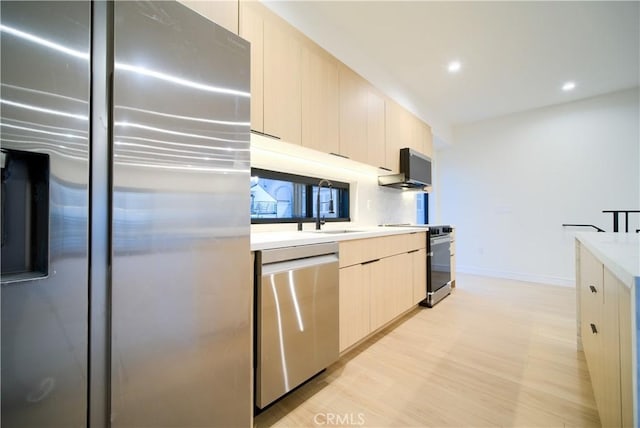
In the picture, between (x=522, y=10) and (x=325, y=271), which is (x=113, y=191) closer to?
(x=325, y=271)

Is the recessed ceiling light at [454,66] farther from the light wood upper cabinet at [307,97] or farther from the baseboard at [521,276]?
the baseboard at [521,276]

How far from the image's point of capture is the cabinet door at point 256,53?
150 cm

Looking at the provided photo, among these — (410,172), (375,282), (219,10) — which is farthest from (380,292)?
(219,10)

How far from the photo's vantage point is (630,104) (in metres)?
3.46

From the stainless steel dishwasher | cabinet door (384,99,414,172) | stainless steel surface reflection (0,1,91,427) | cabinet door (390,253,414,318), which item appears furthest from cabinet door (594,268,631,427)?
cabinet door (384,99,414,172)

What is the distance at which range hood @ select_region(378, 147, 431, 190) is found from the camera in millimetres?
3025

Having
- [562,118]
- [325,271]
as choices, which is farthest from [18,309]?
[562,118]

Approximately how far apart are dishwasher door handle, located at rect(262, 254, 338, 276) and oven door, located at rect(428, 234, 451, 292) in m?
1.84

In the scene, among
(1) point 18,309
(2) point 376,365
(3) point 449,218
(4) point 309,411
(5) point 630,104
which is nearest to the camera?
(1) point 18,309

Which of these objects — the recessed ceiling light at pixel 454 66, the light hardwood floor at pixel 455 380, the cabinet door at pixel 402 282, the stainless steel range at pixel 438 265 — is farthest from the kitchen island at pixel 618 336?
the recessed ceiling light at pixel 454 66

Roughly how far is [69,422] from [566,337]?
316 centimetres

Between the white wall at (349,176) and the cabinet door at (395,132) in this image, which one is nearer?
the white wall at (349,176)

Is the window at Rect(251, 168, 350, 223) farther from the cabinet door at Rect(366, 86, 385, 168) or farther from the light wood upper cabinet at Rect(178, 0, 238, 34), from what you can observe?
the light wood upper cabinet at Rect(178, 0, 238, 34)

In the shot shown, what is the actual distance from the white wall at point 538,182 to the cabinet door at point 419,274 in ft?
7.65
